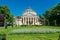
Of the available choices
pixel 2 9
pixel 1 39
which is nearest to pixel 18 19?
pixel 2 9

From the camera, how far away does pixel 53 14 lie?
65875mm

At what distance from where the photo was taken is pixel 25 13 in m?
109

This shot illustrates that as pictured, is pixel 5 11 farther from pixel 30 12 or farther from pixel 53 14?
pixel 30 12

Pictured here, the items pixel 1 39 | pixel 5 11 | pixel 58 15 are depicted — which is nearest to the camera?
pixel 1 39

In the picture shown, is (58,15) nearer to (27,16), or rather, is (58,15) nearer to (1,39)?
(27,16)

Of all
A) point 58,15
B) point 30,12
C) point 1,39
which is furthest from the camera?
point 30,12

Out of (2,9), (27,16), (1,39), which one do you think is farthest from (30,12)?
(1,39)

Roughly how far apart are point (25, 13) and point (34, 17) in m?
5.50

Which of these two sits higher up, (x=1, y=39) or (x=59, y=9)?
(x=59, y=9)

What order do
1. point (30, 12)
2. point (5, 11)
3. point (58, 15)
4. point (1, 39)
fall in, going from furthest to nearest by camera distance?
point (30, 12) < point (5, 11) < point (58, 15) < point (1, 39)

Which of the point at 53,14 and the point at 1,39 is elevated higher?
the point at 53,14

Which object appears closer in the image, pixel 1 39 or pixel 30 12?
pixel 1 39

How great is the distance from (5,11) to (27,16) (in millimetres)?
41807

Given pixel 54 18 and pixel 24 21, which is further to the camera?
pixel 24 21
